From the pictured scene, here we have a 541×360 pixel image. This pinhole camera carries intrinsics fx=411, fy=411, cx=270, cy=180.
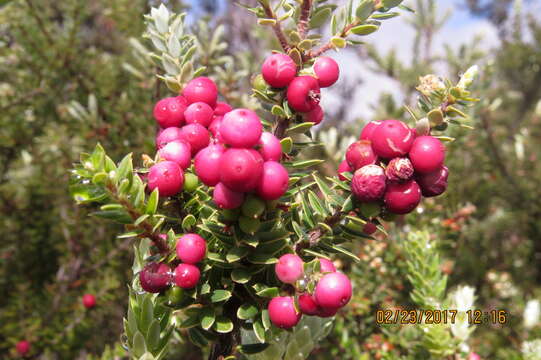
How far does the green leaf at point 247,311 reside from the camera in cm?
75

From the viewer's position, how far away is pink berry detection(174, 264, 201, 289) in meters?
0.68

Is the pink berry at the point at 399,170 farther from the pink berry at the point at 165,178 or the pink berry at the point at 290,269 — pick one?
the pink berry at the point at 165,178

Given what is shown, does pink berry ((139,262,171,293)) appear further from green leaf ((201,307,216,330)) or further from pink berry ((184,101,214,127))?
pink berry ((184,101,214,127))

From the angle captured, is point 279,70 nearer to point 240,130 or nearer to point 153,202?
point 240,130

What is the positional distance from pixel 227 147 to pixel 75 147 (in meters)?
1.69

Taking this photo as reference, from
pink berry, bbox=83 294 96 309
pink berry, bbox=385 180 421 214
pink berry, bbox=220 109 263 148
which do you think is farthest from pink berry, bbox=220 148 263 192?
pink berry, bbox=83 294 96 309

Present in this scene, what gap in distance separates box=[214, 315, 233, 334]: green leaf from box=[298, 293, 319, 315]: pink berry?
0.15 metres

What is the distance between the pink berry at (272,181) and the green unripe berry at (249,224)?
6 cm

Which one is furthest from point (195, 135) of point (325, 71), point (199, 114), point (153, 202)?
point (325, 71)

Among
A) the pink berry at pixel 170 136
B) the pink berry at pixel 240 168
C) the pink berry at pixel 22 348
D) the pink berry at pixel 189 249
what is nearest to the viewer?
the pink berry at pixel 240 168

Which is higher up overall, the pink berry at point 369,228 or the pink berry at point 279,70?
the pink berry at point 279,70

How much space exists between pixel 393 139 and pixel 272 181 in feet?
0.68
